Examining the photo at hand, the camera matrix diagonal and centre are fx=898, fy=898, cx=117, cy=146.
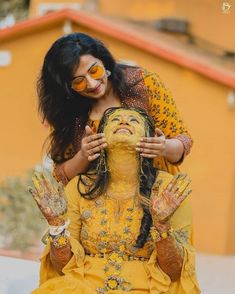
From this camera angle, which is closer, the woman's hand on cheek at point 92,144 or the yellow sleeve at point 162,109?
the woman's hand on cheek at point 92,144

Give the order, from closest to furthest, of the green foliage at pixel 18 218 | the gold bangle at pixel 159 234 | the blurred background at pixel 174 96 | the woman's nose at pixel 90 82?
the gold bangle at pixel 159 234 → the woman's nose at pixel 90 82 → the green foliage at pixel 18 218 → the blurred background at pixel 174 96

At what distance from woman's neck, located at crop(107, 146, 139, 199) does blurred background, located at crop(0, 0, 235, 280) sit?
347cm

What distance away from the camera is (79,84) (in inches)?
146

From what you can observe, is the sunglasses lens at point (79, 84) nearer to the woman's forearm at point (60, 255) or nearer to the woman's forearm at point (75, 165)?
the woman's forearm at point (75, 165)

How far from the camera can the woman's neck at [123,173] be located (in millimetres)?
3602

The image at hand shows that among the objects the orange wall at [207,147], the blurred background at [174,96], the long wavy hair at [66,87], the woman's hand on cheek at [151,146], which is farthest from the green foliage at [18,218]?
the woman's hand on cheek at [151,146]

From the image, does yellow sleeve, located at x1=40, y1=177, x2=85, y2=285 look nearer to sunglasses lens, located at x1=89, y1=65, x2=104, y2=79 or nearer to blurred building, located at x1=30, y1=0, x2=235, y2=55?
sunglasses lens, located at x1=89, y1=65, x2=104, y2=79

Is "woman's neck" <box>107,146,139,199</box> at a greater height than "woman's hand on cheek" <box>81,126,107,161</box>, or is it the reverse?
"woman's hand on cheek" <box>81,126,107,161</box>

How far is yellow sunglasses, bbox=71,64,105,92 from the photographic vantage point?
3.69m

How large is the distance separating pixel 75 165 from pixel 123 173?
266 millimetres

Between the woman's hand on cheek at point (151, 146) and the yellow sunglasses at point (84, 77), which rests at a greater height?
the yellow sunglasses at point (84, 77)

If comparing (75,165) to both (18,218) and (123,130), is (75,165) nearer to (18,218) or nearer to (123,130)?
(123,130)

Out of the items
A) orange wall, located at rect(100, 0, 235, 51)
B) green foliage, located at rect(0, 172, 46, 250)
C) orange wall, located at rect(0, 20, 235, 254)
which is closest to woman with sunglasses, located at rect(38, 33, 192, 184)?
green foliage, located at rect(0, 172, 46, 250)

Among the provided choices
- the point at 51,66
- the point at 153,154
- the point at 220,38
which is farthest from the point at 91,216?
the point at 220,38
